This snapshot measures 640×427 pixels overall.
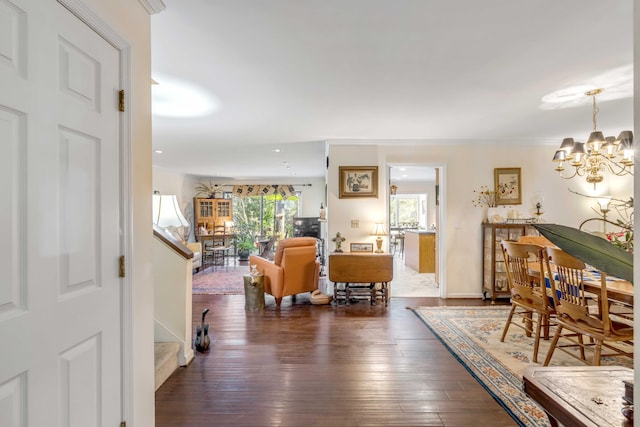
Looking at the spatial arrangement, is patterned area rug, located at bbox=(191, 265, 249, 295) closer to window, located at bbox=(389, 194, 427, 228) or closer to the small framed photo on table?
the small framed photo on table

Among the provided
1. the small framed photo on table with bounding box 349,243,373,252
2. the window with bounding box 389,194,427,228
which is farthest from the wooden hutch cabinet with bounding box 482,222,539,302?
the window with bounding box 389,194,427,228

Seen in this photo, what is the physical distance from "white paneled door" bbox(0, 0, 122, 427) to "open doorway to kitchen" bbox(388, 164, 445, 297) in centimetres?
382

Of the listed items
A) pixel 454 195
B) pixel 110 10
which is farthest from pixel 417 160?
pixel 110 10

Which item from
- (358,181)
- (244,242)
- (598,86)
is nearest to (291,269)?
(358,181)

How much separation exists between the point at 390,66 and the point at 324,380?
239 cm

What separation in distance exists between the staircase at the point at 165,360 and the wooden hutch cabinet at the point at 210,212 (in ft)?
19.3

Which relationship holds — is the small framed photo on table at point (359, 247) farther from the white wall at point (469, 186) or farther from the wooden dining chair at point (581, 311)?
the wooden dining chair at point (581, 311)

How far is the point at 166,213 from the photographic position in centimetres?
313

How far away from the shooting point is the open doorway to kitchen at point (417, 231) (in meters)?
4.64

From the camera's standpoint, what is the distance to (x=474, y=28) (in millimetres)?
1730

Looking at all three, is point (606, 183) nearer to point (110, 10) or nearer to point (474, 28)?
point (474, 28)

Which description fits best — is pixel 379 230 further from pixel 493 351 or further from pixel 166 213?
pixel 166 213

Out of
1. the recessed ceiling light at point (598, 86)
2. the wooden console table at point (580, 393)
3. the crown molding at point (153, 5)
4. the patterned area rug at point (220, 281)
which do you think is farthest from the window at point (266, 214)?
the wooden console table at point (580, 393)

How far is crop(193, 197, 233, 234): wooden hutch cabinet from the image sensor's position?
312 inches
